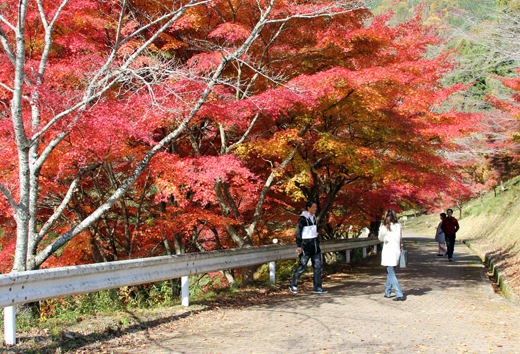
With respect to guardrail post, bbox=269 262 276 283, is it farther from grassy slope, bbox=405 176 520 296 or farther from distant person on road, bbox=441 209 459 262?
distant person on road, bbox=441 209 459 262

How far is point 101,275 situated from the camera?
5109mm

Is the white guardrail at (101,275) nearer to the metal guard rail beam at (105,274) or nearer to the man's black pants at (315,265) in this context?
the metal guard rail beam at (105,274)

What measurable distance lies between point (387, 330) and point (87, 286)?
3618 millimetres

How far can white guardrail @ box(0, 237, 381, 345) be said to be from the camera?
427cm

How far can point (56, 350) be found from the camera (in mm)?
4324

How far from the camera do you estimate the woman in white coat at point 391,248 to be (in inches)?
295

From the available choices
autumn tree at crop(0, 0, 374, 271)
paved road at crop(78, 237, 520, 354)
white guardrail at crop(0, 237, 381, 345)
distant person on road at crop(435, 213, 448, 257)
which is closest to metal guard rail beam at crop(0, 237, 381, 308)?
white guardrail at crop(0, 237, 381, 345)

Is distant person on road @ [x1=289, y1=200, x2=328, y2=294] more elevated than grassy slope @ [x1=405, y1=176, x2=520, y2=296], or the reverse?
distant person on road @ [x1=289, y1=200, x2=328, y2=294]

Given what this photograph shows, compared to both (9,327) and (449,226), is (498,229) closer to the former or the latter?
(449,226)

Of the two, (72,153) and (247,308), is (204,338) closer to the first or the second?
(247,308)

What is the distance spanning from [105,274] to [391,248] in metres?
4.81

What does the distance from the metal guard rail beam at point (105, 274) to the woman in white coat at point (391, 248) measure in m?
2.44

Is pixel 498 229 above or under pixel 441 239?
under

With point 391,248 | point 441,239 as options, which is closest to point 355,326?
point 391,248
